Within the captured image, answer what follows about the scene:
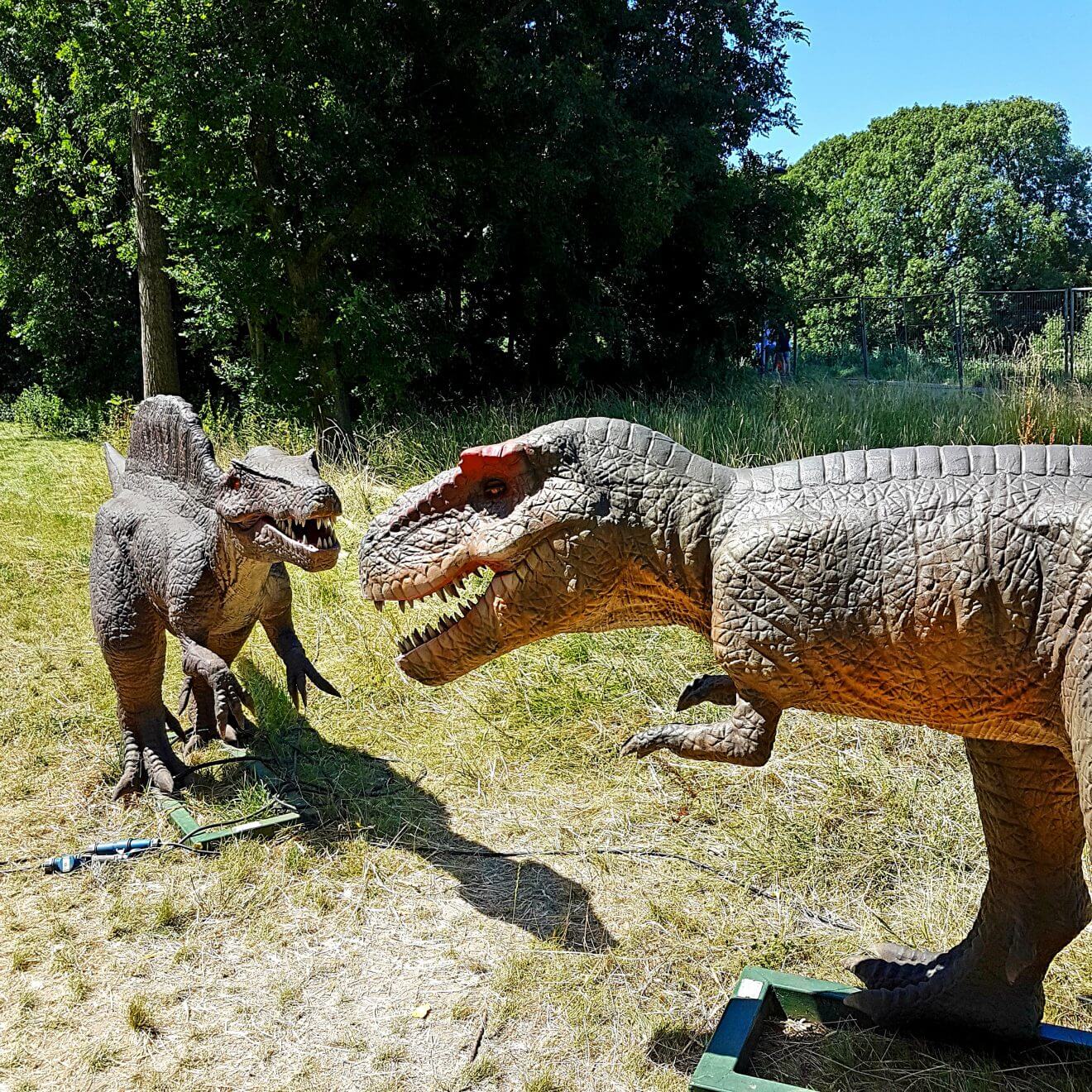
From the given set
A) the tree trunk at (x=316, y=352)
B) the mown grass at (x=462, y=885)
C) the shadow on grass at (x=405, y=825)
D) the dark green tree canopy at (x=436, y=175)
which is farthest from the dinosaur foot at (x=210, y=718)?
the dark green tree canopy at (x=436, y=175)

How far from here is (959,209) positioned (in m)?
30.7

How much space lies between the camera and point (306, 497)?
376 centimetres

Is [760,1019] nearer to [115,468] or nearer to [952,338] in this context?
[115,468]

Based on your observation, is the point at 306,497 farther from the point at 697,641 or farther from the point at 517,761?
the point at 697,641

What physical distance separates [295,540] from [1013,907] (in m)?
2.69

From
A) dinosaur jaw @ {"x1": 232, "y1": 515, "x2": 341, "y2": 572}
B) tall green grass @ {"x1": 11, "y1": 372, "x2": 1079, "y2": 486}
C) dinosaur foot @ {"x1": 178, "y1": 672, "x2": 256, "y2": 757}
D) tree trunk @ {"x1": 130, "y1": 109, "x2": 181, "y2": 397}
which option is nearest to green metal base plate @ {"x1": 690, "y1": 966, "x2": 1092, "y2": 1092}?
dinosaur jaw @ {"x1": 232, "y1": 515, "x2": 341, "y2": 572}

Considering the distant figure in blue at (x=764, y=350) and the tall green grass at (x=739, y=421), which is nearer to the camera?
the tall green grass at (x=739, y=421)

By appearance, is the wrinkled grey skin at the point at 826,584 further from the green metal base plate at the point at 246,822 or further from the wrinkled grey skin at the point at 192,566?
the green metal base plate at the point at 246,822

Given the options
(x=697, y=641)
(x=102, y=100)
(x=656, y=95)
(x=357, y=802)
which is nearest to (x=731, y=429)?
(x=697, y=641)

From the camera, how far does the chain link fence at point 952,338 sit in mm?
14312

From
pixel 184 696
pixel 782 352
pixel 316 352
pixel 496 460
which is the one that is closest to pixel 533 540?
pixel 496 460

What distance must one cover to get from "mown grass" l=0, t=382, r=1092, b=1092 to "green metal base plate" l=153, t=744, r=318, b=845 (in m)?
0.07

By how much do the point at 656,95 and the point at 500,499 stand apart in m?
12.1

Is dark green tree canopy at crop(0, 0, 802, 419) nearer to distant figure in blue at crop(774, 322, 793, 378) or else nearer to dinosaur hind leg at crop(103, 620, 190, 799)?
distant figure in blue at crop(774, 322, 793, 378)
